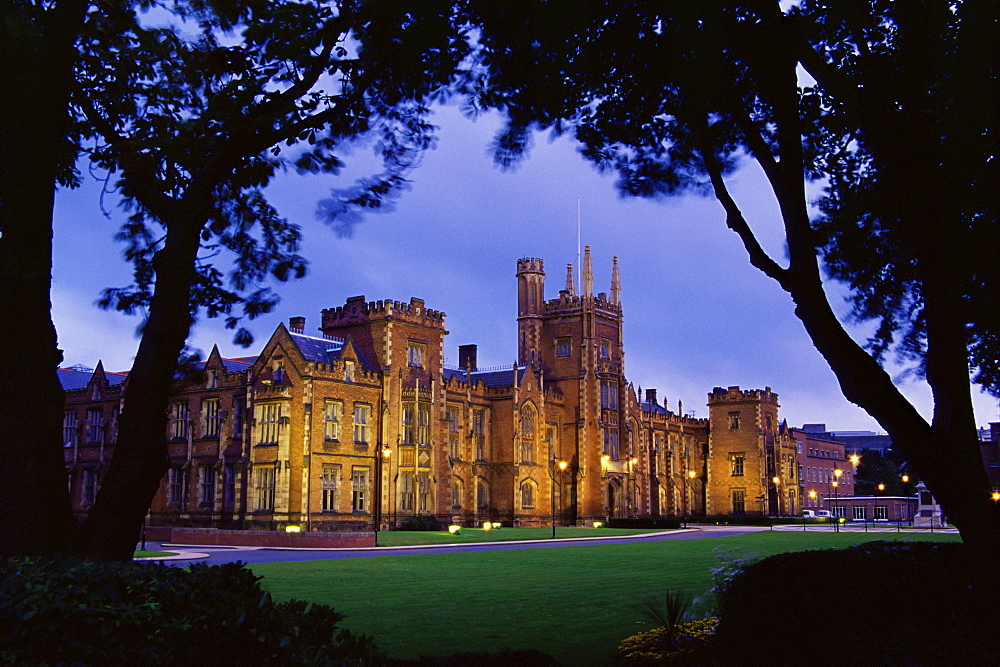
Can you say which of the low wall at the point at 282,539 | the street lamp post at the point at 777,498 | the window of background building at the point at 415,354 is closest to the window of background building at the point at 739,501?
the street lamp post at the point at 777,498

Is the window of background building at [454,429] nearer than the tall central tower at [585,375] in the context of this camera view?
Yes

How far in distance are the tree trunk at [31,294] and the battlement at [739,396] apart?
281 ft

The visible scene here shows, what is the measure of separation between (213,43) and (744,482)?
278ft

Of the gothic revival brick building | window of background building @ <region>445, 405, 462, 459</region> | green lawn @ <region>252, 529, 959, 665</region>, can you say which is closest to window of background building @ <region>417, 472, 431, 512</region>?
the gothic revival brick building

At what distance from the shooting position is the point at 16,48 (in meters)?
7.76

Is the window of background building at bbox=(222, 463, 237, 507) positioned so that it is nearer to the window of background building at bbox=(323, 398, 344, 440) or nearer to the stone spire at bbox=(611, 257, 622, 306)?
the window of background building at bbox=(323, 398, 344, 440)

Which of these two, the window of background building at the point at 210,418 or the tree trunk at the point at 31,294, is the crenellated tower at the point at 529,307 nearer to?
the window of background building at the point at 210,418

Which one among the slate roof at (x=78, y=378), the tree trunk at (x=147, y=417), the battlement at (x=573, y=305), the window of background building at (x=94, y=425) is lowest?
the tree trunk at (x=147, y=417)

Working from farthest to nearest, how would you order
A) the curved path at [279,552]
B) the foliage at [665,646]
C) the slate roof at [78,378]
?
the slate roof at [78,378], the curved path at [279,552], the foliage at [665,646]

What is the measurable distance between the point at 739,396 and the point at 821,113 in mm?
80924

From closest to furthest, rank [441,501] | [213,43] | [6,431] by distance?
[6,431], [213,43], [441,501]

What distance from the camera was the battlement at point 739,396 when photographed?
88250mm

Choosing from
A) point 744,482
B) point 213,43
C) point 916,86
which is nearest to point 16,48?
point 213,43

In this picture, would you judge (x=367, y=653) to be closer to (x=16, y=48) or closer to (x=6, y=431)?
(x=6, y=431)
